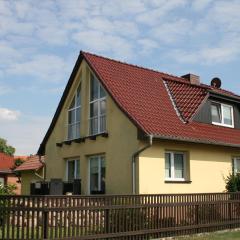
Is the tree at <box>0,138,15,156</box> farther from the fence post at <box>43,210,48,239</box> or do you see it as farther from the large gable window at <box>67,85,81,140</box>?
the fence post at <box>43,210,48,239</box>

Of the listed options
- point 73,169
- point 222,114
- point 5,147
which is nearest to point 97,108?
point 73,169

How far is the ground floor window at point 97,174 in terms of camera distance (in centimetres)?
1873

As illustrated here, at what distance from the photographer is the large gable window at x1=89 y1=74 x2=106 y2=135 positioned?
19241 millimetres

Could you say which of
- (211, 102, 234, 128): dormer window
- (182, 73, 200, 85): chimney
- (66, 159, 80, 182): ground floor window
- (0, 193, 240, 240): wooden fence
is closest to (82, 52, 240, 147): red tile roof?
(211, 102, 234, 128): dormer window

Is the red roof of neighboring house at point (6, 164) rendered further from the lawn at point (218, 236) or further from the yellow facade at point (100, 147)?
the lawn at point (218, 236)

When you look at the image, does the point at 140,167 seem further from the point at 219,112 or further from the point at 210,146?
the point at 219,112

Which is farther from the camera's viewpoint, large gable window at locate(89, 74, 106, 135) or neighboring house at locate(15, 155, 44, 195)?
neighboring house at locate(15, 155, 44, 195)

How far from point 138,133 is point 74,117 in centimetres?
592

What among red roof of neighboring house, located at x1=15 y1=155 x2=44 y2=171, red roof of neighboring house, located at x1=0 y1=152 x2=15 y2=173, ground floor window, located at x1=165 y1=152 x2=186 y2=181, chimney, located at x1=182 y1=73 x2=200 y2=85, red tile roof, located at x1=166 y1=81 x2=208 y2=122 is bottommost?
ground floor window, located at x1=165 y1=152 x2=186 y2=181

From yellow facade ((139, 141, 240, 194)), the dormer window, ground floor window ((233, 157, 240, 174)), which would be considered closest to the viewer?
yellow facade ((139, 141, 240, 194))

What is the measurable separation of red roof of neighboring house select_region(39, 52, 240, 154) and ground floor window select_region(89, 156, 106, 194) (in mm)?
2784

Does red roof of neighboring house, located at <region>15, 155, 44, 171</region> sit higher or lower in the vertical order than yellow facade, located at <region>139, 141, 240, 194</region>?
higher

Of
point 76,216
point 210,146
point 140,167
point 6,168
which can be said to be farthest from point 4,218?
point 6,168

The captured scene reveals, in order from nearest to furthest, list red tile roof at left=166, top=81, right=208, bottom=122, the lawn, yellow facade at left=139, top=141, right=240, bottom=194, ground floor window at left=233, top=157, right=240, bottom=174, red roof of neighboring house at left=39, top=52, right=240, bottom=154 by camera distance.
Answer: the lawn → yellow facade at left=139, top=141, right=240, bottom=194 → red roof of neighboring house at left=39, top=52, right=240, bottom=154 → red tile roof at left=166, top=81, right=208, bottom=122 → ground floor window at left=233, top=157, right=240, bottom=174
